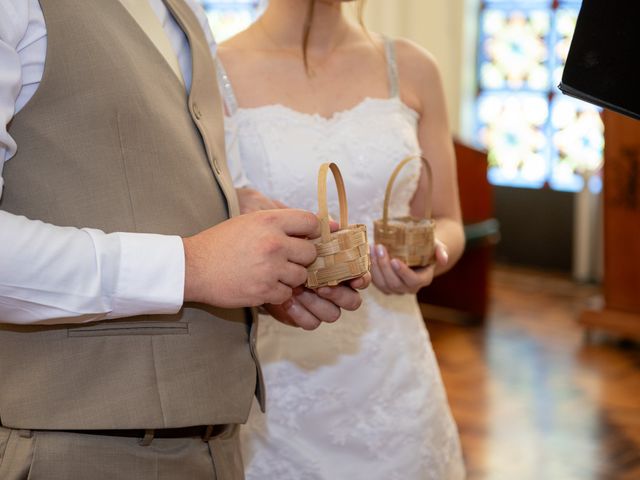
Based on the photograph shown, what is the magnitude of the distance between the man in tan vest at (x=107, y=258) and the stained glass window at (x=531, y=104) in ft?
22.2

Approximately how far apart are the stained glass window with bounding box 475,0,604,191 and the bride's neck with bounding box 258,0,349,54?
18.7 ft

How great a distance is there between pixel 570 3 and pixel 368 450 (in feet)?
21.5

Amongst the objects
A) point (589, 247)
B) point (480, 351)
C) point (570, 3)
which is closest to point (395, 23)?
point (570, 3)

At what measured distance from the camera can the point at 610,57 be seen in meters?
1.20

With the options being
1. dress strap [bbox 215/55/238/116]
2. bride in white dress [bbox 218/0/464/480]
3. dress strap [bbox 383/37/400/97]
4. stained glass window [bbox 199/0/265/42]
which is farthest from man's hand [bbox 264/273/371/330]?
stained glass window [bbox 199/0/265/42]

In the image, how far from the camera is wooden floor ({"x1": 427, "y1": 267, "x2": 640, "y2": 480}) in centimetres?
407

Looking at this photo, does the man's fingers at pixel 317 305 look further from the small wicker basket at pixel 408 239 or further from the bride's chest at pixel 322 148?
the bride's chest at pixel 322 148

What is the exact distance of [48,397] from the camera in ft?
4.22

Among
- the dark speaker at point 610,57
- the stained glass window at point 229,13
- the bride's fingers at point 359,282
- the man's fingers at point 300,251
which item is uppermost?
the dark speaker at point 610,57

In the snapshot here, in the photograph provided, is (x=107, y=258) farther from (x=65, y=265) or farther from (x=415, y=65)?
(x=415, y=65)

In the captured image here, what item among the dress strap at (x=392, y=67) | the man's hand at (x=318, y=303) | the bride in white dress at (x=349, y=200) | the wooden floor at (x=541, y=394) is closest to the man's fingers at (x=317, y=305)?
the man's hand at (x=318, y=303)

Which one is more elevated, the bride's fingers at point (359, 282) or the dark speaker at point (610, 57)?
the dark speaker at point (610, 57)

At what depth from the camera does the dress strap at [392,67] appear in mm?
2337

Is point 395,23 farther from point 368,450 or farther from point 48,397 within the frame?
point 48,397
